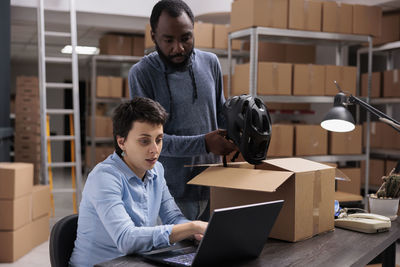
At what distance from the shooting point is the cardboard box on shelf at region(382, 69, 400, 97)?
454cm

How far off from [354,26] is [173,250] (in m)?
3.42

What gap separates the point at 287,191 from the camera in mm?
1383

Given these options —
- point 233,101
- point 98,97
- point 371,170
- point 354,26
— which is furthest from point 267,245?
point 98,97

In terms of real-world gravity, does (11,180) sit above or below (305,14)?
below

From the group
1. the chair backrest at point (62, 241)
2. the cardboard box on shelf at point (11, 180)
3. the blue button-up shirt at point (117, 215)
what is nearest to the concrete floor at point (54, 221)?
the cardboard box on shelf at point (11, 180)

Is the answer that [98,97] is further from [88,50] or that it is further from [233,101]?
[233,101]

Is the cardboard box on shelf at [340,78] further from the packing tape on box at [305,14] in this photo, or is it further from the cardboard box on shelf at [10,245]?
the cardboard box on shelf at [10,245]

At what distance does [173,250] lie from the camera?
4.20 feet

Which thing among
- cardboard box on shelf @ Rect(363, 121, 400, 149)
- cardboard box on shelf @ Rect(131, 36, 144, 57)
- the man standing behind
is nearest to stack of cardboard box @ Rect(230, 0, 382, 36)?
cardboard box on shelf @ Rect(363, 121, 400, 149)

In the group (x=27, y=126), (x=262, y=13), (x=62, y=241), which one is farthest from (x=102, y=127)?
(x=62, y=241)

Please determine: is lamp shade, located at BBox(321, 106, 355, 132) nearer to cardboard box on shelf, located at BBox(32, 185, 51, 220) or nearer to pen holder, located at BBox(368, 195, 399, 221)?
pen holder, located at BBox(368, 195, 399, 221)

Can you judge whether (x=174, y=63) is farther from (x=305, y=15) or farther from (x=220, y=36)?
(x=220, y=36)

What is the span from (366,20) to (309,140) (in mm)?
1188

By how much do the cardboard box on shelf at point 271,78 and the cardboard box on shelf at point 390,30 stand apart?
4.71 ft
